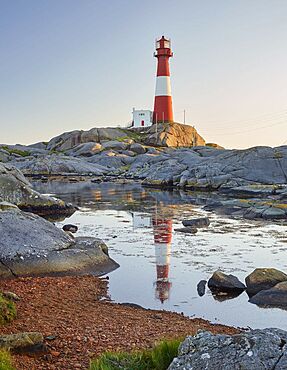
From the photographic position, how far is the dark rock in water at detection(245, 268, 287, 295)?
13.6 m

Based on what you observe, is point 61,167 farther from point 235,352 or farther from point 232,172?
point 235,352

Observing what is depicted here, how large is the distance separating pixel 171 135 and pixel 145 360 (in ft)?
311

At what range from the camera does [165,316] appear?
11352 mm

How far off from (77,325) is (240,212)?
77.9 ft

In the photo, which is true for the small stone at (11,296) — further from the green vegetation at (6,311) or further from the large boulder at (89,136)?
the large boulder at (89,136)

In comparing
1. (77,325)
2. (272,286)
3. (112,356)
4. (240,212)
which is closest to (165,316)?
(77,325)

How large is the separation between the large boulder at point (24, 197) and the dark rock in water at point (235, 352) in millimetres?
25455

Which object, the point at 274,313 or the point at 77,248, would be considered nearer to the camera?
the point at 274,313

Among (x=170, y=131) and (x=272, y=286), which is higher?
(x=170, y=131)

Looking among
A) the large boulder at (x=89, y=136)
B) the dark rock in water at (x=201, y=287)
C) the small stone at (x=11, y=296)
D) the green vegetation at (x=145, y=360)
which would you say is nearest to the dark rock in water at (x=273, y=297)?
the dark rock in water at (x=201, y=287)

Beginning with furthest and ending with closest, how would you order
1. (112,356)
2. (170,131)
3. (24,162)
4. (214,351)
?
(170,131) < (24,162) < (112,356) < (214,351)

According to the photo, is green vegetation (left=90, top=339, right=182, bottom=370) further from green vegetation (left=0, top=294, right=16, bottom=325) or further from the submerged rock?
the submerged rock

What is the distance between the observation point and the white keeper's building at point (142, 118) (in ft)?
348

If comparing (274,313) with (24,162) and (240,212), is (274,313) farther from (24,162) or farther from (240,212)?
(24,162)
